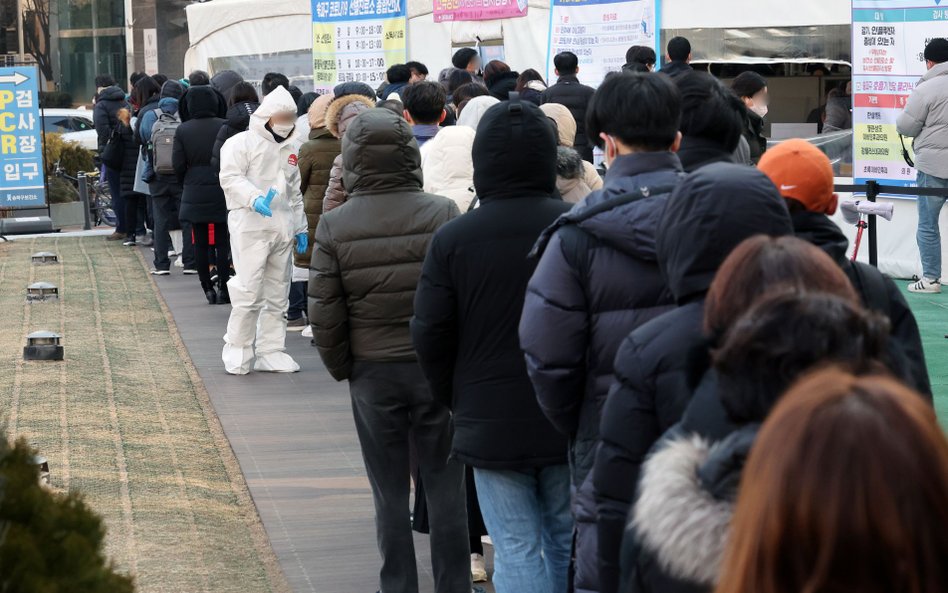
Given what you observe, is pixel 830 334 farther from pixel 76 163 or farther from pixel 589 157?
pixel 76 163

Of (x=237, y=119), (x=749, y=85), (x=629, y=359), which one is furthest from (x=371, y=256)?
(x=237, y=119)

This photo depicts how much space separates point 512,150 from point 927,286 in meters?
9.10

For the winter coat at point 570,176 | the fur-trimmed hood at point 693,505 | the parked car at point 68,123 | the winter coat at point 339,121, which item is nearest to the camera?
the fur-trimmed hood at point 693,505

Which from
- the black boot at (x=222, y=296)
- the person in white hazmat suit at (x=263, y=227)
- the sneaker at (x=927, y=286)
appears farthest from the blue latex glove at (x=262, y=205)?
the sneaker at (x=927, y=286)

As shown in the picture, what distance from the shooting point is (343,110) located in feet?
29.4

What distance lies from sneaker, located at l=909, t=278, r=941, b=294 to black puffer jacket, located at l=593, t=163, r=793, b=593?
1017 centimetres

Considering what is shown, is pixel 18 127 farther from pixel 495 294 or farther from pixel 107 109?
pixel 495 294

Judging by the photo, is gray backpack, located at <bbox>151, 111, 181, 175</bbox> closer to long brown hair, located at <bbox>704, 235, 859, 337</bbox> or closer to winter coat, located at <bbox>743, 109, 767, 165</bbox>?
winter coat, located at <bbox>743, 109, 767, 165</bbox>

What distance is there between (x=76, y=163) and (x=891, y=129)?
52.4 ft

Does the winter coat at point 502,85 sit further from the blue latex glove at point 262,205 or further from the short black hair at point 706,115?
the short black hair at point 706,115

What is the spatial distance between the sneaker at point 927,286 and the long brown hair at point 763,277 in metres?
10.7

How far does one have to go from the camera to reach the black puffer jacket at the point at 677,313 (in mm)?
2928

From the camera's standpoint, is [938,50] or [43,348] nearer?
[43,348]

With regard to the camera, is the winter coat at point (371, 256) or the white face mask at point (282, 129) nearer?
the winter coat at point (371, 256)
